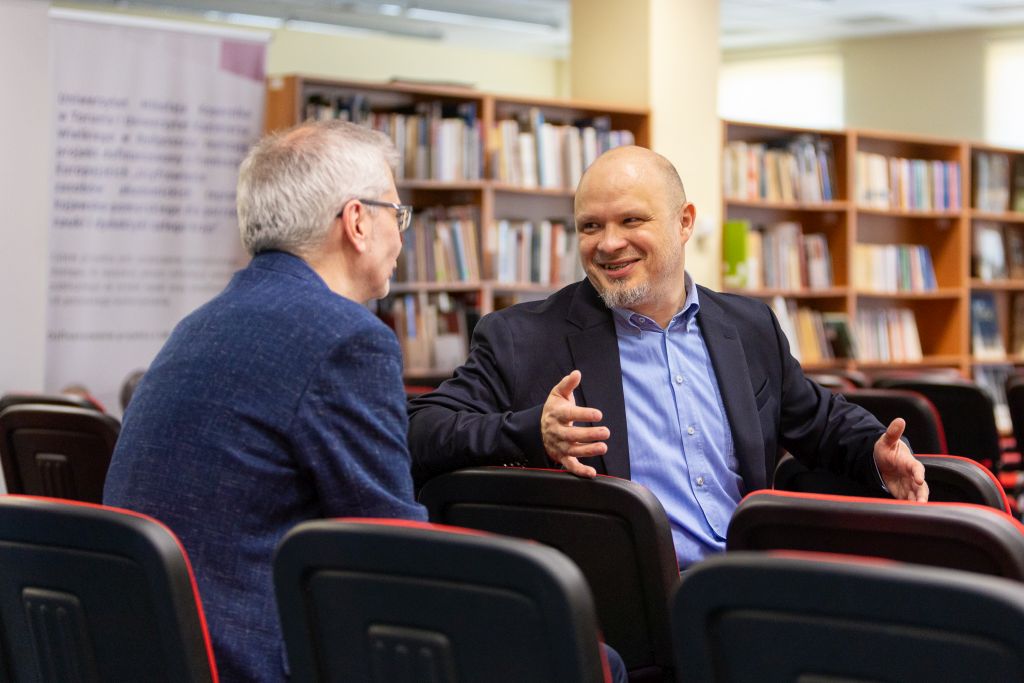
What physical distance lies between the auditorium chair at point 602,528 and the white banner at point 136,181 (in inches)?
155

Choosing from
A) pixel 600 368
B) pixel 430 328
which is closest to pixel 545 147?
Result: pixel 430 328

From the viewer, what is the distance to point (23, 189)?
5.04 meters

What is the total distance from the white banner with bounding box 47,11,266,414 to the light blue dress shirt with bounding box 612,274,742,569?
11.5ft

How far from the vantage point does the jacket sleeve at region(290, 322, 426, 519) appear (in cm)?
167

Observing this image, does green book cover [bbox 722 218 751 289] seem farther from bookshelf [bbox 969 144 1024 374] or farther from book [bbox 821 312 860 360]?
bookshelf [bbox 969 144 1024 374]

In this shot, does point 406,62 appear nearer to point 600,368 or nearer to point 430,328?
point 430,328

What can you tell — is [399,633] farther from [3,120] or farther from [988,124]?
[988,124]

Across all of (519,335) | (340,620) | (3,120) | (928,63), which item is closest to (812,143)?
(928,63)

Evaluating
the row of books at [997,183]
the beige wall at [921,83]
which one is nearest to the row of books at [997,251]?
the row of books at [997,183]

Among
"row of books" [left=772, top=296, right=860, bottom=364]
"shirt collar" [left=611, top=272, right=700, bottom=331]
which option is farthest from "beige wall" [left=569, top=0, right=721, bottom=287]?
"shirt collar" [left=611, top=272, right=700, bottom=331]

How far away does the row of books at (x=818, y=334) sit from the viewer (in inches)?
312

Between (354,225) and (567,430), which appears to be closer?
(354,225)

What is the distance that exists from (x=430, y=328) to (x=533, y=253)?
80 centimetres

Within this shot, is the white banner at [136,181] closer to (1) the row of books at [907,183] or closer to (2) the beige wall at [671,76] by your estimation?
(2) the beige wall at [671,76]
